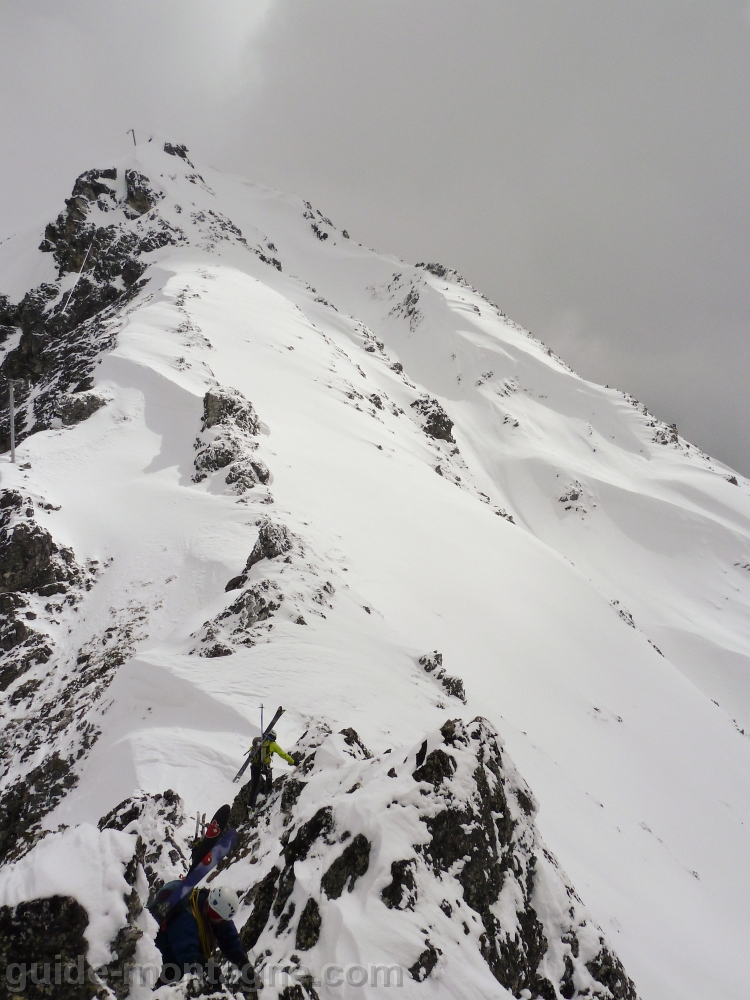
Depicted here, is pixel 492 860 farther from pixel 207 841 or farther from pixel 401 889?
pixel 207 841

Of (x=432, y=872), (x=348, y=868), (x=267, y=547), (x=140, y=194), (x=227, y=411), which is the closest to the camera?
(x=348, y=868)

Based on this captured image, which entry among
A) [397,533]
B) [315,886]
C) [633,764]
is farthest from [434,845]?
[397,533]

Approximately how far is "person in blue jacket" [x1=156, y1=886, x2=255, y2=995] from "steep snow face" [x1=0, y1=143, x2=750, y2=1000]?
222 mm

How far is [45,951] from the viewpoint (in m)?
3.08

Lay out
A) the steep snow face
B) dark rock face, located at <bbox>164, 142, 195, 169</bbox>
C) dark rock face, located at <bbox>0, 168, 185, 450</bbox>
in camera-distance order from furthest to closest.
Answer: dark rock face, located at <bbox>164, 142, 195, 169</bbox>
dark rock face, located at <bbox>0, 168, 185, 450</bbox>
the steep snow face

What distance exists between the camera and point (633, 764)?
45.3 feet

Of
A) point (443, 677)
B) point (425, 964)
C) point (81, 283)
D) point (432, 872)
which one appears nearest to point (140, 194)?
point (81, 283)

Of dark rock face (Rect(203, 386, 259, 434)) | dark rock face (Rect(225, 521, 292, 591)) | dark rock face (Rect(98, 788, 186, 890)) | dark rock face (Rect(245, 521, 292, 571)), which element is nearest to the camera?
dark rock face (Rect(98, 788, 186, 890))

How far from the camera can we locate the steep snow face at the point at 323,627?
318 inches

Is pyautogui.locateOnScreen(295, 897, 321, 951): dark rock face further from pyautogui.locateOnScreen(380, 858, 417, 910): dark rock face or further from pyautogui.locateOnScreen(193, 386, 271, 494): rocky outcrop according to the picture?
pyautogui.locateOnScreen(193, 386, 271, 494): rocky outcrop

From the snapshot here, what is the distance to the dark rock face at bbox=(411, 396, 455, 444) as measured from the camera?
1907 inches

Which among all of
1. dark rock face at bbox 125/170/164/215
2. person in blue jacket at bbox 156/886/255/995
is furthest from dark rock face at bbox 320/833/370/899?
dark rock face at bbox 125/170/164/215

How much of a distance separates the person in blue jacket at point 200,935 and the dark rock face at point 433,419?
149 ft

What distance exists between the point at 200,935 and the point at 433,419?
4709 cm
